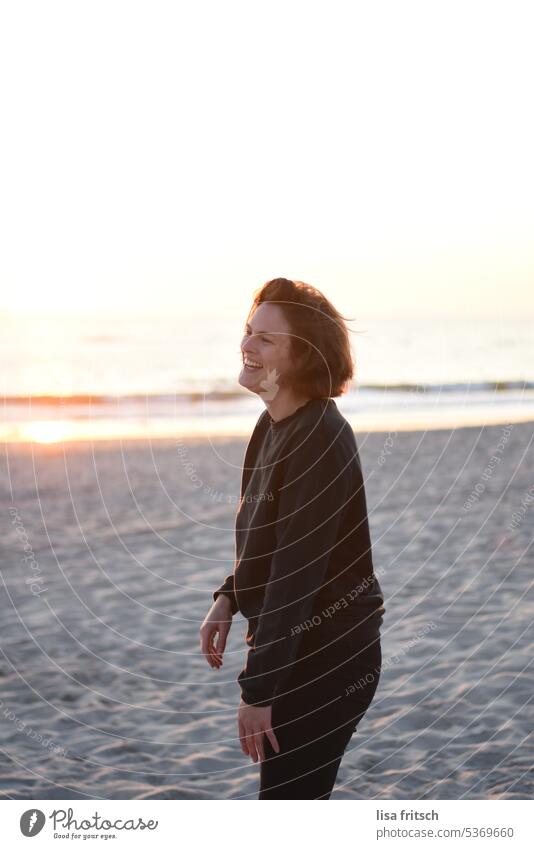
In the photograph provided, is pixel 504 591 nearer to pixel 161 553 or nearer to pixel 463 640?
pixel 463 640

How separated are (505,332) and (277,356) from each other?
78.9 metres

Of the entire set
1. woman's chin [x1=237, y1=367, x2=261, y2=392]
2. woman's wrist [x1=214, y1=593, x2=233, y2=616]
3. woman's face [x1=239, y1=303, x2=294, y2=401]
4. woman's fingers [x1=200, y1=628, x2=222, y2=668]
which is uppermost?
woman's face [x1=239, y1=303, x2=294, y2=401]

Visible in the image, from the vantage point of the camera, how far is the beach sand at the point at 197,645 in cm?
631

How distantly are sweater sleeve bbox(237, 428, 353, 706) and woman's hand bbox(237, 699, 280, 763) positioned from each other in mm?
40

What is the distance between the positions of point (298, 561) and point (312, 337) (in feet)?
2.72

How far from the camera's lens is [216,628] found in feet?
14.3

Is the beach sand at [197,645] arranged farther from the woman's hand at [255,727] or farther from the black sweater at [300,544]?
the black sweater at [300,544]

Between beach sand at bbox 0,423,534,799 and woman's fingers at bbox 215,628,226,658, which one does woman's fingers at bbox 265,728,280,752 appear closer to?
woman's fingers at bbox 215,628,226,658

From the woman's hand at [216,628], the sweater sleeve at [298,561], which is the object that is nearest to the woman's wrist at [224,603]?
the woman's hand at [216,628]

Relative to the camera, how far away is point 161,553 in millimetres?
11805

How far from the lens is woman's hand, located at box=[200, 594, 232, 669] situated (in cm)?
431

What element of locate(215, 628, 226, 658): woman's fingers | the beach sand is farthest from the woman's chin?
the beach sand

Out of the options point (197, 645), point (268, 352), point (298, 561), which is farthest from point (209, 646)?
point (197, 645)

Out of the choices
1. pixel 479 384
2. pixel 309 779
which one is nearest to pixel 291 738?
pixel 309 779
